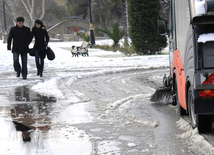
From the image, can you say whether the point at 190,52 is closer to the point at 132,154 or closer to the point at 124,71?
the point at 132,154

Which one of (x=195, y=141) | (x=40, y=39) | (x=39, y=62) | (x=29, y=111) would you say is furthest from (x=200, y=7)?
(x=39, y=62)

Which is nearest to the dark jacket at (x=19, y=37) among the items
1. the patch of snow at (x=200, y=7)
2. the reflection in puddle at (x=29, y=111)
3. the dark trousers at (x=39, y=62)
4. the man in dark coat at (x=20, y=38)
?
the man in dark coat at (x=20, y=38)

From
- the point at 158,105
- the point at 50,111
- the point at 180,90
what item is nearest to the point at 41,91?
the point at 50,111

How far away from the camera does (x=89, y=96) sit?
8930mm

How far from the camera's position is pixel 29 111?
23.9ft

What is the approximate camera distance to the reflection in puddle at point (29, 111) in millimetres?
5996

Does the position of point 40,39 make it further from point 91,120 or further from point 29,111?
point 91,120

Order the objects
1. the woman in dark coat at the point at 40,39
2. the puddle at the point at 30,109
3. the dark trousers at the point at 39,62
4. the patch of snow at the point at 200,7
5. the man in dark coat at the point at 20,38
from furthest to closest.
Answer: the dark trousers at the point at 39,62 < the woman in dark coat at the point at 40,39 < the man in dark coat at the point at 20,38 < the puddle at the point at 30,109 < the patch of snow at the point at 200,7

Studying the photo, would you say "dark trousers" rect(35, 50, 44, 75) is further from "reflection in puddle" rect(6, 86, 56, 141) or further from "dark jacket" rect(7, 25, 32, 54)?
"reflection in puddle" rect(6, 86, 56, 141)

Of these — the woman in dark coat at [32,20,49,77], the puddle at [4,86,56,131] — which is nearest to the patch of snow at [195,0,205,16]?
the puddle at [4,86,56,131]

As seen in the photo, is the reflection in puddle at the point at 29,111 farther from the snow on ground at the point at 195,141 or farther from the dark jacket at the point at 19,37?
the dark jacket at the point at 19,37

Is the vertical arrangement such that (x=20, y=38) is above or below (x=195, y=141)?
above

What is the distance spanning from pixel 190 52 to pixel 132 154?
1.45 metres

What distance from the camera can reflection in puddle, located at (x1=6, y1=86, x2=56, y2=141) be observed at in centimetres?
600
